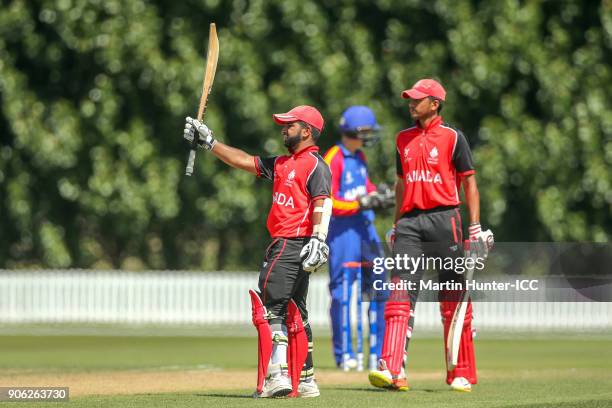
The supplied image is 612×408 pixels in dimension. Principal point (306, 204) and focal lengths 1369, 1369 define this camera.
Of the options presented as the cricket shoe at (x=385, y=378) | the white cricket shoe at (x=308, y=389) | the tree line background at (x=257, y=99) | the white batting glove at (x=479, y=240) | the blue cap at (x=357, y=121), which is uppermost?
the tree line background at (x=257, y=99)

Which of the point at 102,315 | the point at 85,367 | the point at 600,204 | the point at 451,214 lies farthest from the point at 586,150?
the point at 451,214

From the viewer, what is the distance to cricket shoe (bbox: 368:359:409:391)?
10.2 metres

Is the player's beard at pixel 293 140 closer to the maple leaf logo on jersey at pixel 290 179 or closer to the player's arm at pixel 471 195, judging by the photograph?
the maple leaf logo on jersey at pixel 290 179

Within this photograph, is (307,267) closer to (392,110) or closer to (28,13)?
(392,110)

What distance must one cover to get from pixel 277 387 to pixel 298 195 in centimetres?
140

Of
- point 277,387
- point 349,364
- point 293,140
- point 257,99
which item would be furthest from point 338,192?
point 257,99

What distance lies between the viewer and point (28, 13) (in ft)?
84.8

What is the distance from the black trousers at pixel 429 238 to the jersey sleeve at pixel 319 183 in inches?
35.4

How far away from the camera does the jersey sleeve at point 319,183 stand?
32.6 ft

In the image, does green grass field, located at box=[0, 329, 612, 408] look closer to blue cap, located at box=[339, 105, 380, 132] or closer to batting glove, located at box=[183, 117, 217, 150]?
batting glove, located at box=[183, 117, 217, 150]

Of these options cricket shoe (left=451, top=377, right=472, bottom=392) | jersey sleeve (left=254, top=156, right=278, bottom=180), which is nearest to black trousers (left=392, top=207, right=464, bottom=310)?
cricket shoe (left=451, top=377, right=472, bottom=392)

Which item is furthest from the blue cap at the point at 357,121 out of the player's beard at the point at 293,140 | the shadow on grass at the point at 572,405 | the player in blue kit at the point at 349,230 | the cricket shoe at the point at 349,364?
the shadow on grass at the point at 572,405

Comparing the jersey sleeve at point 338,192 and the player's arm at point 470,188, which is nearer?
the player's arm at point 470,188

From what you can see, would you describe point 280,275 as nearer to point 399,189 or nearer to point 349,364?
point 399,189
